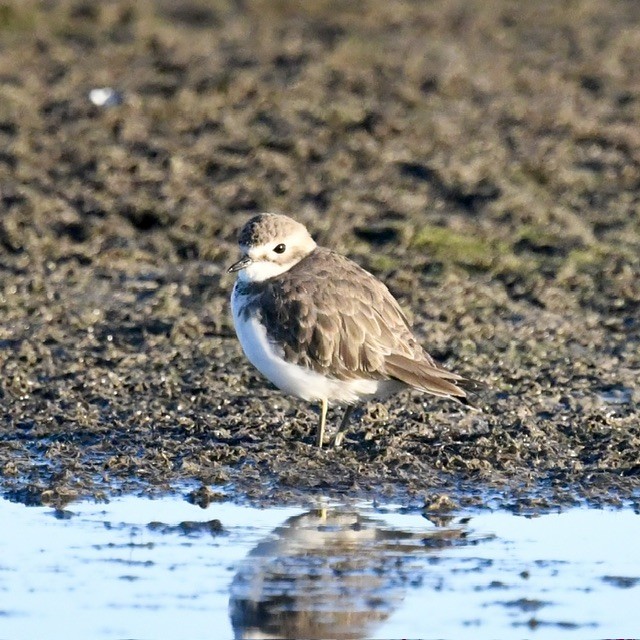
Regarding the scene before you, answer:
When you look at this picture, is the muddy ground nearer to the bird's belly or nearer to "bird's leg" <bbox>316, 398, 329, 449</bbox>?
"bird's leg" <bbox>316, 398, 329, 449</bbox>

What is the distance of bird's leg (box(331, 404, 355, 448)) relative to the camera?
27.0ft

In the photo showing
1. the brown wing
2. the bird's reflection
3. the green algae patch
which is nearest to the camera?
the bird's reflection

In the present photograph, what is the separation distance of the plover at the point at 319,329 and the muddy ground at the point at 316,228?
350 millimetres

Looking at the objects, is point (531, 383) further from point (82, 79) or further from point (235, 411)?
point (82, 79)

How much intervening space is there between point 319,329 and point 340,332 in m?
0.12

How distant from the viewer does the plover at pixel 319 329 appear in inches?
316

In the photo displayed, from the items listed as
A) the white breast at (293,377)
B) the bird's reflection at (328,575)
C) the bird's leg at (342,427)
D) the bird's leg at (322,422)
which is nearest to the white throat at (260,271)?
the white breast at (293,377)

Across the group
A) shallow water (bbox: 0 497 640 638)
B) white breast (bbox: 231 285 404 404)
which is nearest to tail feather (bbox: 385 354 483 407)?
white breast (bbox: 231 285 404 404)

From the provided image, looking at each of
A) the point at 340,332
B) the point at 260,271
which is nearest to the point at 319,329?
the point at 340,332

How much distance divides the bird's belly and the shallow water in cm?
88

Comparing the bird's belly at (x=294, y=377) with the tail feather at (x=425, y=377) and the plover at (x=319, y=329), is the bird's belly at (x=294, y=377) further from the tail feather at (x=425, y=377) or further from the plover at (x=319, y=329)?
the tail feather at (x=425, y=377)

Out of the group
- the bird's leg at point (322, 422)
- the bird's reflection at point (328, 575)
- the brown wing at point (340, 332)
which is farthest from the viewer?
the bird's leg at point (322, 422)

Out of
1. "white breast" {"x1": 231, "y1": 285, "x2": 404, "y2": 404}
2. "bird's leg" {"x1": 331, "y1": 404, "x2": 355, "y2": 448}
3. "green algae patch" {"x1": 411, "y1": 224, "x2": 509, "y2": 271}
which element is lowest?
"bird's leg" {"x1": 331, "y1": 404, "x2": 355, "y2": 448}

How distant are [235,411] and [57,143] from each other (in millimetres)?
5398
